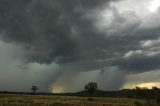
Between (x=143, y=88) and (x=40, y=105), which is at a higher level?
(x=143, y=88)

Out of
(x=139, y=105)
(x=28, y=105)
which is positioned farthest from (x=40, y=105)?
(x=139, y=105)

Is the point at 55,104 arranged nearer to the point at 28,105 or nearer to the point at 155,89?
the point at 28,105

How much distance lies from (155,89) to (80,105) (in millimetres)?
90211

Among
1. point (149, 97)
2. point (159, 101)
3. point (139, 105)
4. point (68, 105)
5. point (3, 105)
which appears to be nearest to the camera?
point (3, 105)

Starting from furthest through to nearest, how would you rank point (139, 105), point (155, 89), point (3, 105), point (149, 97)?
point (155, 89)
point (149, 97)
point (139, 105)
point (3, 105)

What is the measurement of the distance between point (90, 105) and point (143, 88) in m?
67.5

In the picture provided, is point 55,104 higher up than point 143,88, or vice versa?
point 143,88

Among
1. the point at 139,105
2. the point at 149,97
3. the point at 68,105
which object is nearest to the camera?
the point at 68,105

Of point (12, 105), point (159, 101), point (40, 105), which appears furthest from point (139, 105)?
point (12, 105)

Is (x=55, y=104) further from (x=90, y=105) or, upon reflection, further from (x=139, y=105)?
(x=139, y=105)

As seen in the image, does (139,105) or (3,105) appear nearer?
(3,105)

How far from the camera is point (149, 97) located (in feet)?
543

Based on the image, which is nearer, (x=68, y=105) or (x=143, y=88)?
(x=68, y=105)

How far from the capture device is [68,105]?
357 feet
